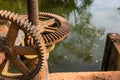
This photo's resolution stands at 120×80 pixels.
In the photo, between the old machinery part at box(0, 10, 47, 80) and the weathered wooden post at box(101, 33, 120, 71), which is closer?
the old machinery part at box(0, 10, 47, 80)

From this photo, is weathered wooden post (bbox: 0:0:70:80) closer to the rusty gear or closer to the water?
the rusty gear

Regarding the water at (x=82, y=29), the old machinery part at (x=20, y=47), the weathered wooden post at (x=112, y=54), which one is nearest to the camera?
the old machinery part at (x=20, y=47)

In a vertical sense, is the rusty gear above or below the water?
above

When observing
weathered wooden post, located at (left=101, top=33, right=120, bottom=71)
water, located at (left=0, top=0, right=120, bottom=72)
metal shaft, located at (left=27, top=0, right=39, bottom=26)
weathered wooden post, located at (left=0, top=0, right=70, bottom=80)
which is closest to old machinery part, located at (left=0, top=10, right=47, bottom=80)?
weathered wooden post, located at (left=0, top=0, right=70, bottom=80)

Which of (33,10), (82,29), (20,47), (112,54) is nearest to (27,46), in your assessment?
(20,47)

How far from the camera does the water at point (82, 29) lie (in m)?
6.77

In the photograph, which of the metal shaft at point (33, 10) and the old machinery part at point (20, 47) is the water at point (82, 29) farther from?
the old machinery part at point (20, 47)

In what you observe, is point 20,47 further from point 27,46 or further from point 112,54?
point 112,54

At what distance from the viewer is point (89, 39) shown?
8.05 m

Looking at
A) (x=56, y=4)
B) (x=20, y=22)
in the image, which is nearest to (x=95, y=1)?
(x=56, y=4)

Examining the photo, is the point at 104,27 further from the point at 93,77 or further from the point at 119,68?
the point at 93,77

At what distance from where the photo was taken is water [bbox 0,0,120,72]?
6770mm

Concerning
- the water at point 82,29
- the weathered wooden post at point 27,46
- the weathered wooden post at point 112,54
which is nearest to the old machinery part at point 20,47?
the weathered wooden post at point 27,46

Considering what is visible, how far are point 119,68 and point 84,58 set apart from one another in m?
2.33
